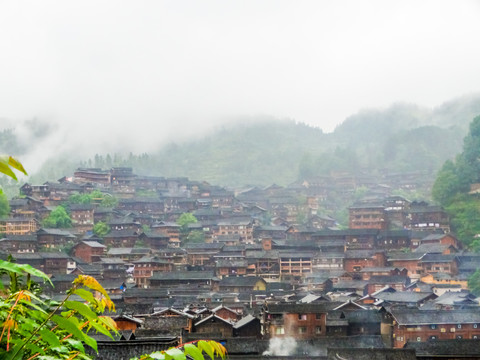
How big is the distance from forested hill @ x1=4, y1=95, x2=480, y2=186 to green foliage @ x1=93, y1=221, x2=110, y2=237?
35.2 metres

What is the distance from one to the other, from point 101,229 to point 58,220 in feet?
12.3

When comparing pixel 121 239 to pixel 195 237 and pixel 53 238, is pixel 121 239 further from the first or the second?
pixel 195 237

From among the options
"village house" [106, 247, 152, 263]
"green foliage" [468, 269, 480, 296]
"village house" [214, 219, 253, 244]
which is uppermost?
"village house" [214, 219, 253, 244]

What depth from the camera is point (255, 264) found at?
155 feet

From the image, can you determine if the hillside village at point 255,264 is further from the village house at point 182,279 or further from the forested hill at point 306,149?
the forested hill at point 306,149

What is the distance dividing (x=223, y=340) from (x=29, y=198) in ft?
112

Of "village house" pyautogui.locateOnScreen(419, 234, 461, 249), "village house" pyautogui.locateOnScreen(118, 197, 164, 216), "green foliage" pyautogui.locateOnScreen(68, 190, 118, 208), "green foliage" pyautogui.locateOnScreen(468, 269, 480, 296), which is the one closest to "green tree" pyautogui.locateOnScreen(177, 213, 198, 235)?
"village house" pyautogui.locateOnScreen(118, 197, 164, 216)

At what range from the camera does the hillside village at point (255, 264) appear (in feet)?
102

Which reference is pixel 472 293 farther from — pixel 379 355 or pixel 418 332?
pixel 379 355

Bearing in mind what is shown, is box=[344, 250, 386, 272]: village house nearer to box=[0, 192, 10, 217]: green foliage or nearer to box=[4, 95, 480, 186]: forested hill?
box=[0, 192, 10, 217]: green foliage

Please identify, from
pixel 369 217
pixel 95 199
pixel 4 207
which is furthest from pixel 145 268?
pixel 369 217

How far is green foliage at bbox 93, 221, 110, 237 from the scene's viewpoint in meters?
53.9

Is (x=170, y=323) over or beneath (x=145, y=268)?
beneath

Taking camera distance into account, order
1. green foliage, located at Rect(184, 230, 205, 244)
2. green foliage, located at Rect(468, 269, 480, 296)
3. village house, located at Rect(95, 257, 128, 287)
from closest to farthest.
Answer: green foliage, located at Rect(468, 269, 480, 296) < village house, located at Rect(95, 257, 128, 287) < green foliage, located at Rect(184, 230, 205, 244)
